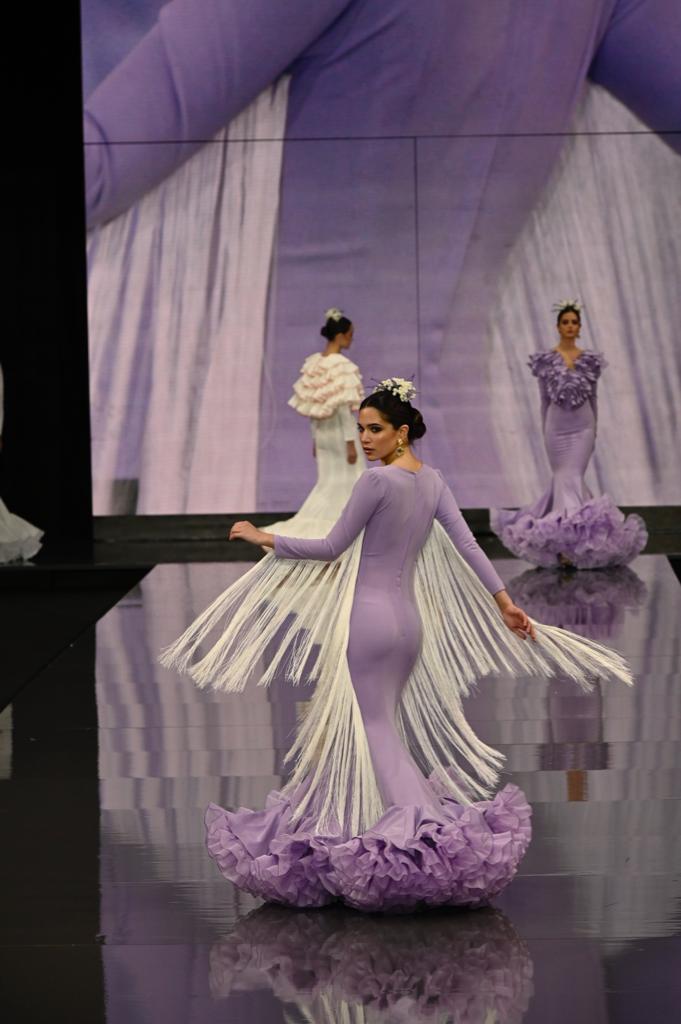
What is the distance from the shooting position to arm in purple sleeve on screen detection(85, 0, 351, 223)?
1173 cm

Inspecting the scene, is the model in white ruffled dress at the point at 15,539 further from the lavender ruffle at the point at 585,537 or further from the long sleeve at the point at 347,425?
the lavender ruffle at the point at 585,537

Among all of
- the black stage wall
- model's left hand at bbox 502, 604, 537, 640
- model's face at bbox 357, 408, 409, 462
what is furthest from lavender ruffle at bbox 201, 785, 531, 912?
the black stage wall

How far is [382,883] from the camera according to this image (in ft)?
11.3

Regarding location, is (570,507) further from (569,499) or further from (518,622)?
(518,622)

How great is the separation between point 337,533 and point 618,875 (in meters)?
1.03

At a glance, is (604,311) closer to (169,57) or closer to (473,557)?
(169,57)

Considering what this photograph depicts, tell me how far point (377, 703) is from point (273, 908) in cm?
51

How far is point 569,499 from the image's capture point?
31.3 ft

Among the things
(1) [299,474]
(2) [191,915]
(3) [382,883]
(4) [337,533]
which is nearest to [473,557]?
(4) [337,533]

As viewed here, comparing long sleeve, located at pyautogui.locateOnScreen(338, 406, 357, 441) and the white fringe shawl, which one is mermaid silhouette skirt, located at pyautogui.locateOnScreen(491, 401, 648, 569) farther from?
the white fringe shawl

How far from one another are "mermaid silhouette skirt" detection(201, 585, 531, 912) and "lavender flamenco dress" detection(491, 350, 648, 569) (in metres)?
5.73

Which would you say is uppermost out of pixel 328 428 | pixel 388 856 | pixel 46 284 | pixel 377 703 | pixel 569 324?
pixel 46 284

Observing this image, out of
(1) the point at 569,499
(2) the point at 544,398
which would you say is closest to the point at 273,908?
(1) the point at 569,499

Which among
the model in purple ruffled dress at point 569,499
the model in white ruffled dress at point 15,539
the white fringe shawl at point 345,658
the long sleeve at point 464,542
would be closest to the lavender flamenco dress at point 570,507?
the model in purple ruffled dress at point 569,499
